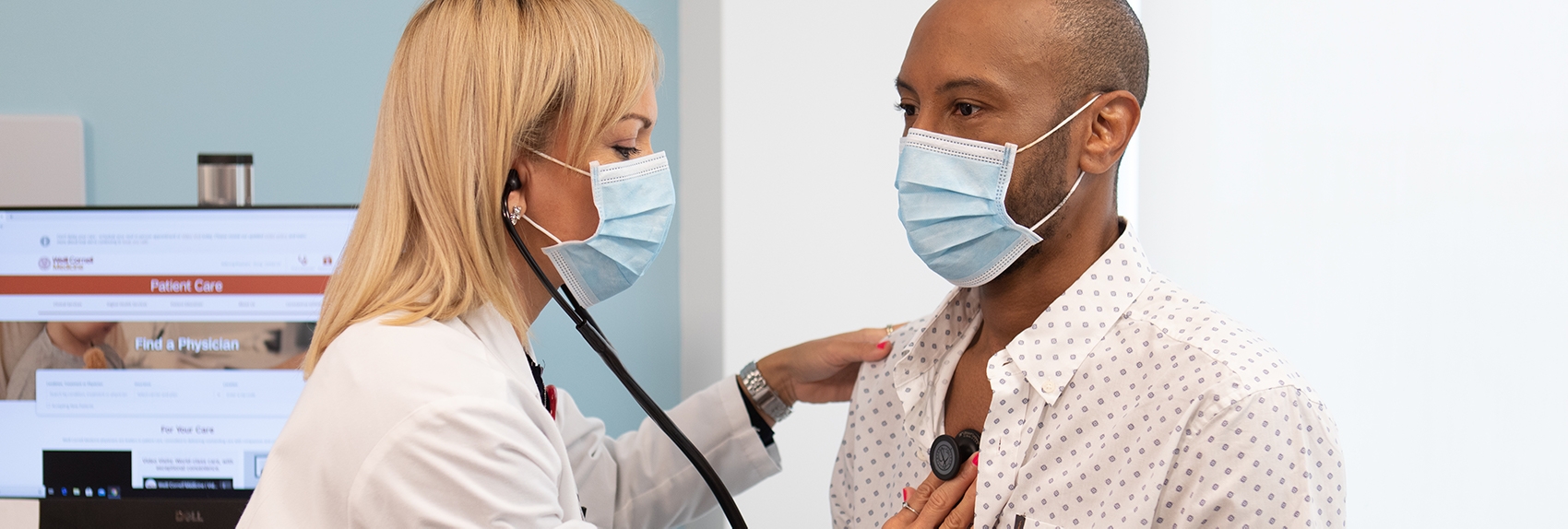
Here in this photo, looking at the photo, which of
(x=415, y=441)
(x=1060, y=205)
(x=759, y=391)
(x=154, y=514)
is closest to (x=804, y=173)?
(x=759, y=391)

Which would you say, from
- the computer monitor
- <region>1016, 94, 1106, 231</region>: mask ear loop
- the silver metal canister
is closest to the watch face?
<region>1016, 94, 1106, 231</region>: mask ear loop

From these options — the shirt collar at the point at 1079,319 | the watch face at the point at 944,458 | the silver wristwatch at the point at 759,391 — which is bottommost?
the silver wristwatch at the point at 759,391

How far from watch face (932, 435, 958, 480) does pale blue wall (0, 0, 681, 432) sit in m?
0.87

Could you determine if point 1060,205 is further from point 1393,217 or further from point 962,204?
point 1393,217

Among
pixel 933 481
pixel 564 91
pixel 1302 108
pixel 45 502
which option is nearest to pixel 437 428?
pixel 564 91

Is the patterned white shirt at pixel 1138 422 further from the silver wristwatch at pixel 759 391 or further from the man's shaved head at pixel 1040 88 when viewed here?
the silver wristwatch at pixel 759 391

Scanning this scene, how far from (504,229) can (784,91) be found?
0.69 metres

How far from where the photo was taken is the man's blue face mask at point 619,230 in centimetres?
109

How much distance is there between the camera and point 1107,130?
1.03 m

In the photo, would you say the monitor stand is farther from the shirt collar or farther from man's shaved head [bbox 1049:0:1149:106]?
man's shaved head [bbox 1049:0:1149:106]

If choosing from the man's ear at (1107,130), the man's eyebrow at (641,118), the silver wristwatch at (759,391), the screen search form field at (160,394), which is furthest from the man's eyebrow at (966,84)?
the screen search form field at (160,394)

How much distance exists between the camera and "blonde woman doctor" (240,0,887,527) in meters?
0.85

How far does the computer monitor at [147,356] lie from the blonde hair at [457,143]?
1.33 ft

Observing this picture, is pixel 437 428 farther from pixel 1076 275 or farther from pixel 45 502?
pixel 45 502
